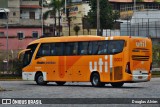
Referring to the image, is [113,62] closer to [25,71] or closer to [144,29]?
[25,71]

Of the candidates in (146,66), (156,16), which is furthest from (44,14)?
(146,66)

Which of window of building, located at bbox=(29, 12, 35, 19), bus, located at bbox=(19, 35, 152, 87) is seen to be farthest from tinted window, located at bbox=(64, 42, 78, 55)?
window of building, located at bbox=(29, 12, 35, 19)

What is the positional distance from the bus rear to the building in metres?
51.1

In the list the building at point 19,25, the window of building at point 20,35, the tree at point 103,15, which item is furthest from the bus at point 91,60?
the tree at point 103,15

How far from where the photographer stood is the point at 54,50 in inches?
1464

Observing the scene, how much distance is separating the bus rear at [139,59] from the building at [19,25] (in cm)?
5114

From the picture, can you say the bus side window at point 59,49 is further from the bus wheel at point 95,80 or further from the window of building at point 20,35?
the window of building at point 20,35

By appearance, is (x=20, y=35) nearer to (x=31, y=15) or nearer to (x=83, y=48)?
(x=31, y=15)

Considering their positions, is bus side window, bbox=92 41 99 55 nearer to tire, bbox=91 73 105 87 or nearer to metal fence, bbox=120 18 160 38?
tire, bbox=91 73 105 87

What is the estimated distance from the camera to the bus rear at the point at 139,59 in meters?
32.8

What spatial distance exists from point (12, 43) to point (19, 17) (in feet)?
20.7

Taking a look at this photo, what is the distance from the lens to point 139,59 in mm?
33375

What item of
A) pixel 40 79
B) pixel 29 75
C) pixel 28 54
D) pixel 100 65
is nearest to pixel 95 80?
pixel 100 65

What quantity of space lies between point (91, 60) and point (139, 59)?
10.3 ft
